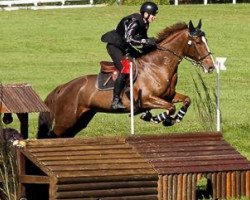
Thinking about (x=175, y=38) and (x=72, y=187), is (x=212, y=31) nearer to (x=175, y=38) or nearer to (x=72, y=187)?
(x=175, y=38)

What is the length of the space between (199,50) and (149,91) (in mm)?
1009

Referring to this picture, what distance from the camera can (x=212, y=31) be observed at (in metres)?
43.4

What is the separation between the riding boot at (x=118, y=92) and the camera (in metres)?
17.5

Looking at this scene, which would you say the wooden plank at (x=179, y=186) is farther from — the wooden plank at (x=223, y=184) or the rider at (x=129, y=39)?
the rider at (x=129, y=39)

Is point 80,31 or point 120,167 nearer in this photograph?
point 120,167

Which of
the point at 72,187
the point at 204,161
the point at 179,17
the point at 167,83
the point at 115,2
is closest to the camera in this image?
the point at 72,187

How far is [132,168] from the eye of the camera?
13.4 meters

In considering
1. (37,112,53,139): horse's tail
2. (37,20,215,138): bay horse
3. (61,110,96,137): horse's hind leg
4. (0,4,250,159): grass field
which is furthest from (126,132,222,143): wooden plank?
(61,110,96,137): horse's hind leg

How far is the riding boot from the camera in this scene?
17500mm

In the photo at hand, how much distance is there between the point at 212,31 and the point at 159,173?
99.2ft

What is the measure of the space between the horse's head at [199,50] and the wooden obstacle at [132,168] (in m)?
2.80

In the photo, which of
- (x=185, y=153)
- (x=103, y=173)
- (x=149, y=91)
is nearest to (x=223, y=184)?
(x=185, y=153)

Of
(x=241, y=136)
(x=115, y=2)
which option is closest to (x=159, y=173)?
(x=241, y=136)

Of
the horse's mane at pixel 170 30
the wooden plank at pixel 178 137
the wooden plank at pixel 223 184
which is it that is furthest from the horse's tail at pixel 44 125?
the wooden plank at pixel 223 184
